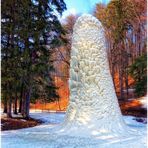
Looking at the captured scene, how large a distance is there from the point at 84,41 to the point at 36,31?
15.1 ft

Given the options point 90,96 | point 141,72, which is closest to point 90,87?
point 90,96

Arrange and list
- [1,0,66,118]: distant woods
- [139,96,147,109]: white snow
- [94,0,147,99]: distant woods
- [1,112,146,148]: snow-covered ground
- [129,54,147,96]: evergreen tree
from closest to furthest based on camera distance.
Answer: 1. [1,112,146,148]: snow-covered ground
2. [1,0,66,118]: distant woods
3. [129,54,147,96]: evergreen tree
4. [139,96,147,109]: white snow
5. [94,0,147,99]: distant woods

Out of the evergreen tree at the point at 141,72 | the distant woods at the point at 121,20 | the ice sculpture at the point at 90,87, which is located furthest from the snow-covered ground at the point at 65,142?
the distant woods at the point at 121,20

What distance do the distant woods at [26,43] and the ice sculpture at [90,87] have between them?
3488 millimetres

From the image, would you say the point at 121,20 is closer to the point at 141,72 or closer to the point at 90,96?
the point at 141,72

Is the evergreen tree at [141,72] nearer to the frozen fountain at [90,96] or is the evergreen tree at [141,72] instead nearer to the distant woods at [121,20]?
the distant woods at [121,20]

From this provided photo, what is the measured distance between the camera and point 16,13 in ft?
49.4

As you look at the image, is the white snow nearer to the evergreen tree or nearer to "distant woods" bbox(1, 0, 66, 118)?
the evergreen tree

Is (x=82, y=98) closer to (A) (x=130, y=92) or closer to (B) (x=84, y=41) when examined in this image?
(B) (x=84, y=41)

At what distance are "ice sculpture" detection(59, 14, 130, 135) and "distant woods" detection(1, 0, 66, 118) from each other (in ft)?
11.4

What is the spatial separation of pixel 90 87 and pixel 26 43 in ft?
17.4

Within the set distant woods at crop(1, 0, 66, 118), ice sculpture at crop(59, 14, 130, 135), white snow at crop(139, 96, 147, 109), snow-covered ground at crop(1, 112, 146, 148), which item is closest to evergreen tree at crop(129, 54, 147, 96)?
white snow at crop(139, 96, 147, 109)

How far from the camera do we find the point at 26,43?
1559 cm

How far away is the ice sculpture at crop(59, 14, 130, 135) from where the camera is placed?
1098 cm
